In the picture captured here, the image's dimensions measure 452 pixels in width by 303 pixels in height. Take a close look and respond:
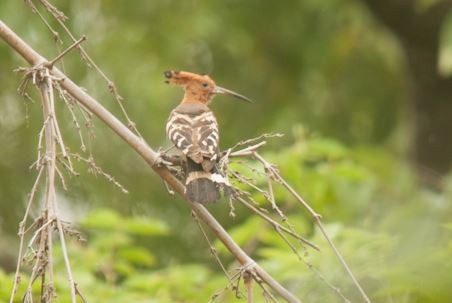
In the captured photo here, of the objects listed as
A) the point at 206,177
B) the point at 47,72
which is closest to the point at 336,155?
the point at 206,177

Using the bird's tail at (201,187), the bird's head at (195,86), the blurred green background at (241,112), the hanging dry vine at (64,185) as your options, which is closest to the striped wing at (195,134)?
the bird's tail at (201,187)

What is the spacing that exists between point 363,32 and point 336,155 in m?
4.51

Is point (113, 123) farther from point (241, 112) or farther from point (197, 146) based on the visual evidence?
point (241, 112)

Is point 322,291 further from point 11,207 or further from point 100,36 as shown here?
point 100,36

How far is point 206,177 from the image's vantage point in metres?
3.29

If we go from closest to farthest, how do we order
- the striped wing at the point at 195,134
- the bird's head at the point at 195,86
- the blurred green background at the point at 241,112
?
the striped wing at the point at 195,134
the bird's head at the point at 195,86
the blurred green background at the point at 241,112

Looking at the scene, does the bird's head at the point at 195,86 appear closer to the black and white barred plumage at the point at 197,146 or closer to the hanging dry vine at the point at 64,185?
the black and white barred plumage at the point at 197,146

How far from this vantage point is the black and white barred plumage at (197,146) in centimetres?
317

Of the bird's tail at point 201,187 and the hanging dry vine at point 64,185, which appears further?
the bird's tail at point 201,187

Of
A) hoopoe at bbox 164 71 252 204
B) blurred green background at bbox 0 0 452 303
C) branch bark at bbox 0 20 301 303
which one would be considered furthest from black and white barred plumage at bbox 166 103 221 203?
blurred green background at bbox 0 0 452 303

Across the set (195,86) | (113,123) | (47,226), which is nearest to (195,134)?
(113,123)

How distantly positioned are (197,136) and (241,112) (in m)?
5.76

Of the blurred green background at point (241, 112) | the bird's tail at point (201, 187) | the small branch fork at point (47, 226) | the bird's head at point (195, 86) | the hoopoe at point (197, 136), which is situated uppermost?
the blurred green background at point (241, 112)

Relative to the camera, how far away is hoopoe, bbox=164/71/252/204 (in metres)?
3.19
